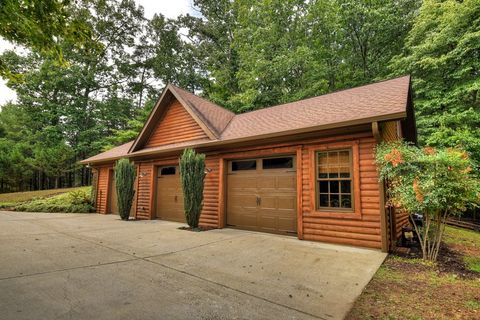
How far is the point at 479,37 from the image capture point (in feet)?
38.9

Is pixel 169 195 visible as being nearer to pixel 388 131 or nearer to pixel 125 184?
pixel 125 184

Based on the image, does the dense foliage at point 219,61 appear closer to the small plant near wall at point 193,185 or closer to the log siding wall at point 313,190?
the log siding wall at point 313,190

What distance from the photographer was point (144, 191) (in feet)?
36.4

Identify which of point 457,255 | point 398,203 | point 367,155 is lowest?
point 457,255

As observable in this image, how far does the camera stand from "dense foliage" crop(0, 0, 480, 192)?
11.4 metres

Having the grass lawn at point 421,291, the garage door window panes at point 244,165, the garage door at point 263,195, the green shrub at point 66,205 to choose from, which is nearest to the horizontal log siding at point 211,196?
the garage door at point 263,195

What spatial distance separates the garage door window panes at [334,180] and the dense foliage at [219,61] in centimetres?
240

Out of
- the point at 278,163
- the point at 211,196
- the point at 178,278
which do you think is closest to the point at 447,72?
the point at 278,163

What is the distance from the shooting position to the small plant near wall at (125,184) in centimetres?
1018

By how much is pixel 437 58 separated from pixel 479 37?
1.70 metres

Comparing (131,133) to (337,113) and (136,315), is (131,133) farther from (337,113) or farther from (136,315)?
(136,315)

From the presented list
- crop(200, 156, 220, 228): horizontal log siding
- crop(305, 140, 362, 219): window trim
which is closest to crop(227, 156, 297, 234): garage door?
crop(200, 156, 220, 228): horizontal log siding

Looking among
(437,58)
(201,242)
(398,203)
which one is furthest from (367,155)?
(437,58)

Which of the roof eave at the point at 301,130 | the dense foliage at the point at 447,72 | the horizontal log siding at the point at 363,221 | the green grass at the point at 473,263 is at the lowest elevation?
the green grass at the point at 473,263
